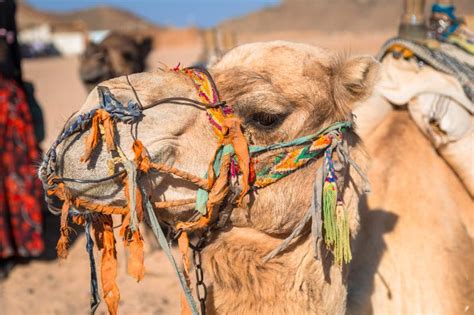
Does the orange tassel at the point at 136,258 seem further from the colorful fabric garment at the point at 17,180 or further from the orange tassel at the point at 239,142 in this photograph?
the colorful fabric garment at the point at 17,180

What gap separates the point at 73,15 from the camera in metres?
75.0

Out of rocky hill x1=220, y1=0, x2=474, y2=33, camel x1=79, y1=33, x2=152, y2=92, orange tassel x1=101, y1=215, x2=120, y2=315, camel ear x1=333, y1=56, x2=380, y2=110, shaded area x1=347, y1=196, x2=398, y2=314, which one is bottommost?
rocky hill x1=220, y1=0, x2=474, y2=33

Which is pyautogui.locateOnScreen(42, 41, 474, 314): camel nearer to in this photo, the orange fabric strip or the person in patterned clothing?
the orange fabric strip

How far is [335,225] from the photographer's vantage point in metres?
2.08

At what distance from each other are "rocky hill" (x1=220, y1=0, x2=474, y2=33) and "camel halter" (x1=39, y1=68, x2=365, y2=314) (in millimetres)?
46656

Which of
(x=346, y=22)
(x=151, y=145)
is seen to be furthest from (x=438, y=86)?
(x=346, y=22)

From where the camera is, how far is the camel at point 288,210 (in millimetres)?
1939

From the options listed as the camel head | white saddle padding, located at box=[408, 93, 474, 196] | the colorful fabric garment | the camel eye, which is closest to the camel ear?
the camel head

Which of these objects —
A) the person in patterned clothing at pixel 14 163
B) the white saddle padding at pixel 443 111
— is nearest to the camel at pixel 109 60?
the person in patterned clothing at pixel 14 163

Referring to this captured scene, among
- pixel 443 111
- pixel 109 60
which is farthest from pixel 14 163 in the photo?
pixel 443 111

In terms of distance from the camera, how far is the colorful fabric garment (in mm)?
5266

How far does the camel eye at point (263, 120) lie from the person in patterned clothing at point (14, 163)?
377cm

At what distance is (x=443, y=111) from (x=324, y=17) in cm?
5515

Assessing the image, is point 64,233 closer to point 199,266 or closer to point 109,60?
point 199,266
